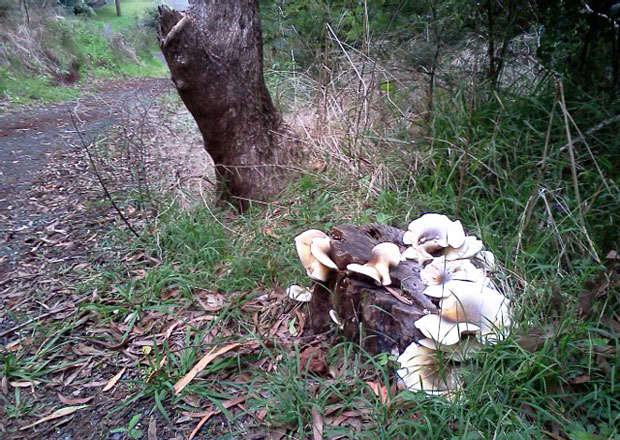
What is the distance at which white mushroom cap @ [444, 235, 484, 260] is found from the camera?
2.31 m

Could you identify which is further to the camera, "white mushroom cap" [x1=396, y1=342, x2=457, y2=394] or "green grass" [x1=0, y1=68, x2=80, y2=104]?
"green grass" [x1=0, y1=68, x2=80, y2=104]

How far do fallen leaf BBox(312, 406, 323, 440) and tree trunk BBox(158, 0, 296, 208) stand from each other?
1.95m

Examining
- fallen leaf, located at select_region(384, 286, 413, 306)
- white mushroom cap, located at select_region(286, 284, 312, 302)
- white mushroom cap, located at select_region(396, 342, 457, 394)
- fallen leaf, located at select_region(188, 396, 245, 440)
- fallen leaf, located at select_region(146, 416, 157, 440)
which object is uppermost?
fallen leaf, located at select_region(384, 286, 413, 306)

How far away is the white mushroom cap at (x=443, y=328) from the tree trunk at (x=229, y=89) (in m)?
1.96

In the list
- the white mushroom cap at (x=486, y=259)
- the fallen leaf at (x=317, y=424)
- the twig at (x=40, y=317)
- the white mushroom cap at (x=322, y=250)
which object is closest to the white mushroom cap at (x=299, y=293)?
the white mushroom cap at (x=322, y=250)

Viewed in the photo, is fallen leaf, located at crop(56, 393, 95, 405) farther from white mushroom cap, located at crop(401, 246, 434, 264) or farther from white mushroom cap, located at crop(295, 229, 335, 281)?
white mushroom cap, located at crop(401, 246, 434, 264)

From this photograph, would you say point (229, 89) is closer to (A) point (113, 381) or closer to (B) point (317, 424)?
(A) point (113, 381)

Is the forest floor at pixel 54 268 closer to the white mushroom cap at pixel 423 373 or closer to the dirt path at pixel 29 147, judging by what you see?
the dirt path at pixel 29 147

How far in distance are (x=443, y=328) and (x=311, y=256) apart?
0.71 metres

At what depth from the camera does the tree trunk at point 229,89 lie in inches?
122

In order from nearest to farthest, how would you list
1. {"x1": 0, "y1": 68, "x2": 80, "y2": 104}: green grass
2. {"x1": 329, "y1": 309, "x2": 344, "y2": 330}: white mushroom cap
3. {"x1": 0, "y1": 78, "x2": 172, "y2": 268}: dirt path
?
{"x1": 329, "y1": 309, "x2": 344, "y2": 330}: white mushroom cap < {"x1": 0, "y1": 78, "x2": 172, "y2": 268}: dirt path < {"x1": 0, "y1": 68, "x2": 80, "y2": 104}: green grass

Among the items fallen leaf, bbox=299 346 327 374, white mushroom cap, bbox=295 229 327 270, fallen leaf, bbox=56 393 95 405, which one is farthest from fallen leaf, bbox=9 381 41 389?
white mushroom cap, bbox=295 229 327 270

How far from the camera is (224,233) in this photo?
3.21 metres

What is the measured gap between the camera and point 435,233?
2387 millimetres
